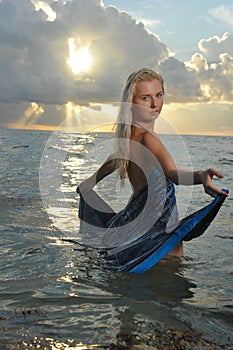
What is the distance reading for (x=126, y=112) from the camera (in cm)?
451

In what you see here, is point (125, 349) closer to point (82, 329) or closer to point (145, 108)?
point (82, 329)

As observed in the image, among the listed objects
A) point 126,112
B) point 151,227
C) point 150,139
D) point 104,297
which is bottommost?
point 104,297

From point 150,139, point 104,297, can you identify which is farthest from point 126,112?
point 104,297

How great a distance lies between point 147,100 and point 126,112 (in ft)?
0.84

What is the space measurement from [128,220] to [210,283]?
1133mm

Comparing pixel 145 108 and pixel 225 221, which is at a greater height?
pixel 145 108

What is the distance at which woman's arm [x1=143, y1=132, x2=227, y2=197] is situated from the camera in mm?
3684

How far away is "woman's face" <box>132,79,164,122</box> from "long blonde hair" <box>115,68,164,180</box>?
0.05 meters

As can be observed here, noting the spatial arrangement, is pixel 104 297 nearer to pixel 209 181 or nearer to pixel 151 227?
pixel 151 227

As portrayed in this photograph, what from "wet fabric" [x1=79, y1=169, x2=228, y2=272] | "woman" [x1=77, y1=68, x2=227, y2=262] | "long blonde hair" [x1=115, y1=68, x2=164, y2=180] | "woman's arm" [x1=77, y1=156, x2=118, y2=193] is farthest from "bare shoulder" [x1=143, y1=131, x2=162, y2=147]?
"woman's arm" [x1=77, y1=156, x2=118, y2=193]

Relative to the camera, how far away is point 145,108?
4.47 m

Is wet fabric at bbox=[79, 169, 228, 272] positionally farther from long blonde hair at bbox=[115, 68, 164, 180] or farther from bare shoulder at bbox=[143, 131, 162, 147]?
long blonde hair at bbox=[115, 68, 164, 180]

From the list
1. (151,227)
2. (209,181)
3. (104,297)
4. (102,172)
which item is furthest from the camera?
(102,172)

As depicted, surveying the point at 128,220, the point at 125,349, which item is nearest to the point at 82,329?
the point at 125,349
